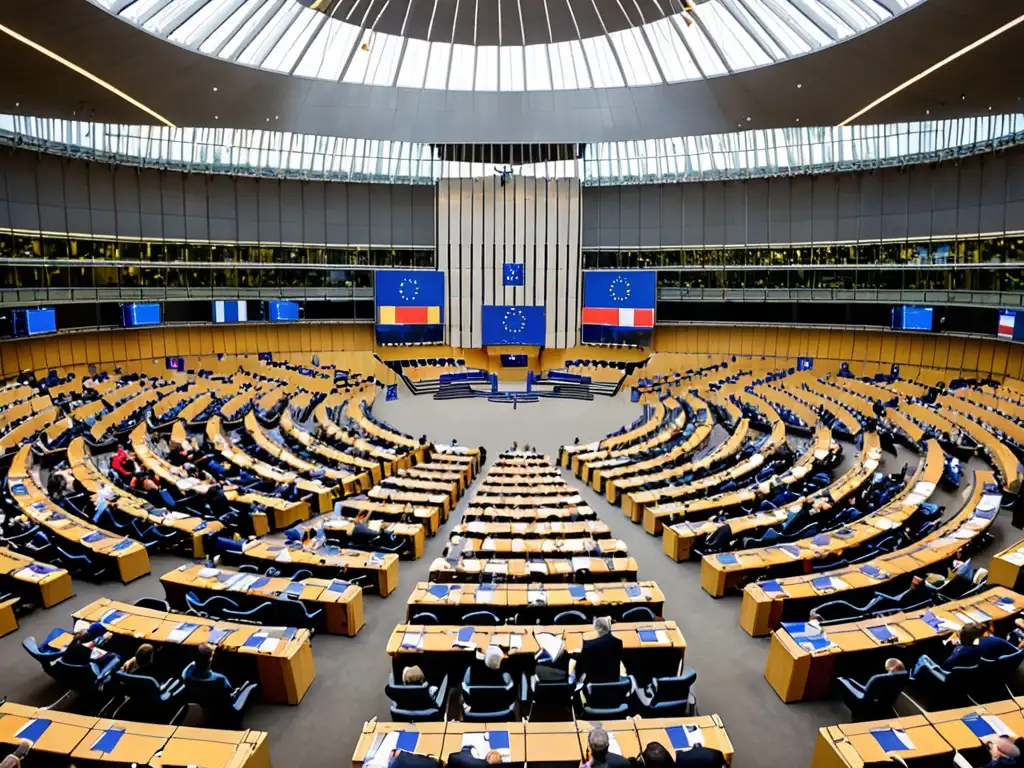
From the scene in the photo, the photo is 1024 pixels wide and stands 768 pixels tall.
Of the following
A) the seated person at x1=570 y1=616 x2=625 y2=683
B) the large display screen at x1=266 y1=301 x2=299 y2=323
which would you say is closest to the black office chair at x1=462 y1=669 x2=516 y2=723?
the seated person at x1=570 y1=616 x2=625 y2=683

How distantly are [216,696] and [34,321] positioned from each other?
24.3m

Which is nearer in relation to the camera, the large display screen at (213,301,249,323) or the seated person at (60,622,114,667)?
the seated person at (60,622,114,667)

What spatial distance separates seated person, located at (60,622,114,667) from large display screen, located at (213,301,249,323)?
28.5m

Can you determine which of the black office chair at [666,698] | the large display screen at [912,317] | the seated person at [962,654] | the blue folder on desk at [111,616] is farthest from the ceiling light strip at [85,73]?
the large display screen at [912,317]

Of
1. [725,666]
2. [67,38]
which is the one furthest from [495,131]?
[725,666]

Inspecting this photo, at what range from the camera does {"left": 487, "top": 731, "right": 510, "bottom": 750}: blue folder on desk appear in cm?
526

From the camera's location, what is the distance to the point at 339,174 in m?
36.1

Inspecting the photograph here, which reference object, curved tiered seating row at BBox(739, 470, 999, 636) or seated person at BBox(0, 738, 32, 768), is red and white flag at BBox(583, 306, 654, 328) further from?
seated person at BBox(0, 738, 32, 768)

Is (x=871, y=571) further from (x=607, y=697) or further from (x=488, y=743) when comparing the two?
(x=488, y=743)

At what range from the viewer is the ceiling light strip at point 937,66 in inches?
582

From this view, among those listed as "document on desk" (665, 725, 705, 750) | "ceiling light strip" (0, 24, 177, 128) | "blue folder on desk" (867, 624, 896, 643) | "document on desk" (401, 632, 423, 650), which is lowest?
"document on desk" (401, 632, 423, 650)

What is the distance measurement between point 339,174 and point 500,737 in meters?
35.2

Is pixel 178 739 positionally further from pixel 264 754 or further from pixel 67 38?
pixel 67 38

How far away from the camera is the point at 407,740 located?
5.33 m
